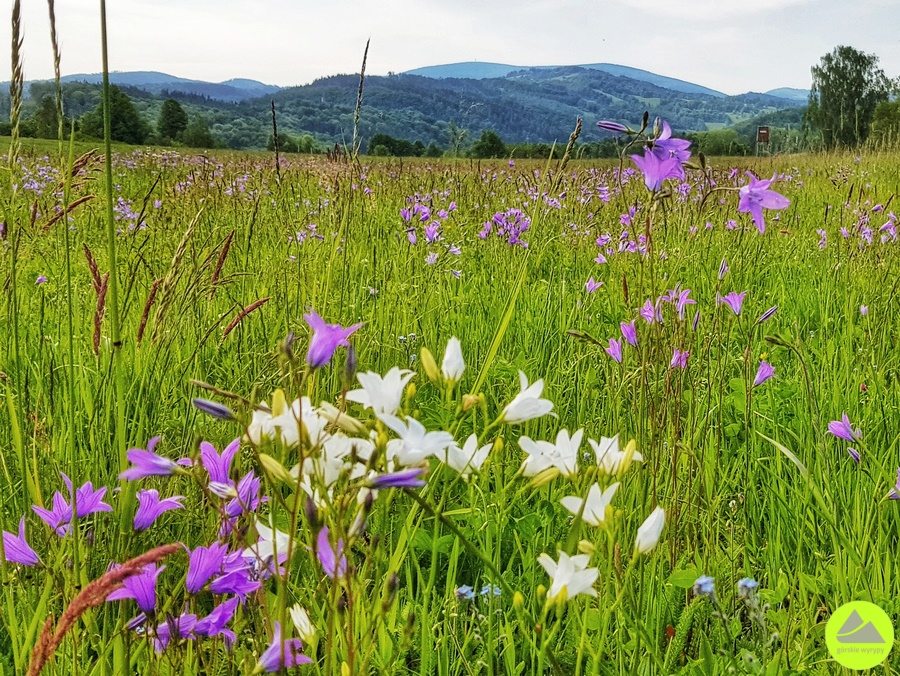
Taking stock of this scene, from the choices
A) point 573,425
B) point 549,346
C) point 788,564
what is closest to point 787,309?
point 549,346

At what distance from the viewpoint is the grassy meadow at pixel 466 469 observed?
33.5 inches

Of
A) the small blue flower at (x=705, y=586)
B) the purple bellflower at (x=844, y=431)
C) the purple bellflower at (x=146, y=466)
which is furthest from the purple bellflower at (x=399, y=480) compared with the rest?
the purple bellflower at (x=844, y=431)

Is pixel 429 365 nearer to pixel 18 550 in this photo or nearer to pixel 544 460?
pixel 544 460

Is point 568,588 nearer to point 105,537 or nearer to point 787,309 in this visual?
point 105,537

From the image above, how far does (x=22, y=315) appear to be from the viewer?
3.04m

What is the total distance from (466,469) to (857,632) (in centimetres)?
51

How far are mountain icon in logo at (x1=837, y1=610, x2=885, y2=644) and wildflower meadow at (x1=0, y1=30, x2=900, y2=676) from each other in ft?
0.53

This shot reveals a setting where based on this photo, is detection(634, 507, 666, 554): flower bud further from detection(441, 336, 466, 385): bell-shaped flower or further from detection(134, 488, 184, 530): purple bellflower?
detection(134, 488, 184, 530): purple bellflower

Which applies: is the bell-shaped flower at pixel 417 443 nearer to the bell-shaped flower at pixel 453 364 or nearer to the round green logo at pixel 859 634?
the bell-shaped flower at pixel 453 364

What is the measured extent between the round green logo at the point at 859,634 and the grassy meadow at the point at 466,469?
0.50 feet

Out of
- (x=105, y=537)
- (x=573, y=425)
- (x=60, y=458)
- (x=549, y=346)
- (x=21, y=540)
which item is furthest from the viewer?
(x=549, y=346)

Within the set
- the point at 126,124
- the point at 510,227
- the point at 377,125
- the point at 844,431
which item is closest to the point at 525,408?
the point at 844,431

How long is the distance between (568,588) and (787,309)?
3.09 metres

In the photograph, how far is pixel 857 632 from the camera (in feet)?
2.75
